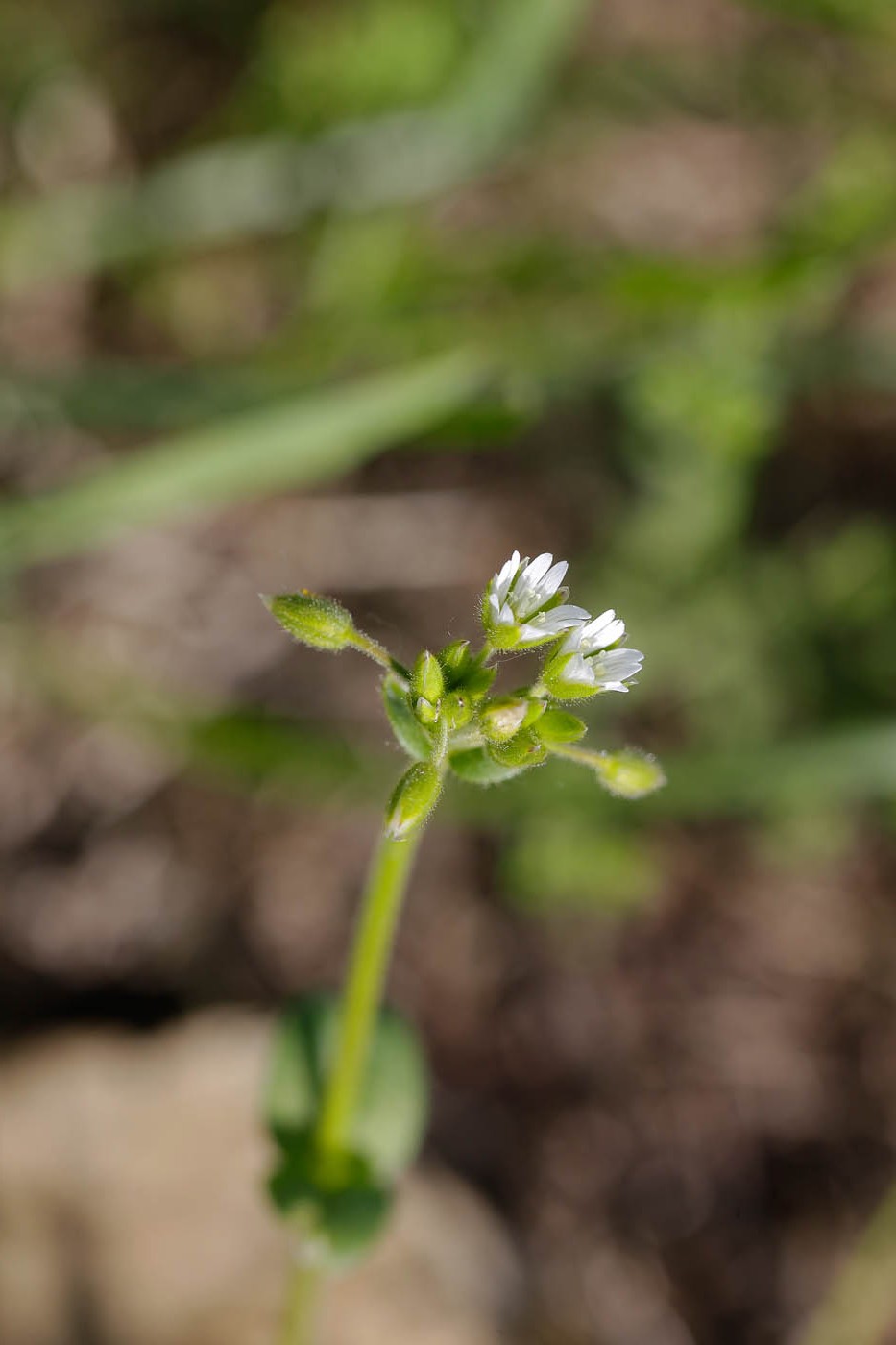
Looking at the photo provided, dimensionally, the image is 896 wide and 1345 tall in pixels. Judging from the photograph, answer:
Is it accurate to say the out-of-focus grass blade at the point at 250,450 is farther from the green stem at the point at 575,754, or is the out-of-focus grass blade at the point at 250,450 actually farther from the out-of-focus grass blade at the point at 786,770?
the green stem at the point at 575,754

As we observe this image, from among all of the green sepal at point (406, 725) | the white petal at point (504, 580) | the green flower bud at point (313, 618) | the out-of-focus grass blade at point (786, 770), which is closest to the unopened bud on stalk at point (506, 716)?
the green sepal at point (406, 725)

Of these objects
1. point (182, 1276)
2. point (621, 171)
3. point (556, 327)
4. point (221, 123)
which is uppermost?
point (221, 123)

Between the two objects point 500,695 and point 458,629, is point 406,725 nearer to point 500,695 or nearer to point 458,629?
point 500,695

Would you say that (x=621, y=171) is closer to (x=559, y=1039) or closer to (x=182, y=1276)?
(x=559, y=1039)

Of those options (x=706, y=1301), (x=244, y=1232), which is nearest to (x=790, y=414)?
(x=706, y=1301)

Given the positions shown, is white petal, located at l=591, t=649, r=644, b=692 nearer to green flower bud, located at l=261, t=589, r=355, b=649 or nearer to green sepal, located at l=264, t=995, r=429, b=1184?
green flower bud, located at l=261, t=589, r=355, b=649
